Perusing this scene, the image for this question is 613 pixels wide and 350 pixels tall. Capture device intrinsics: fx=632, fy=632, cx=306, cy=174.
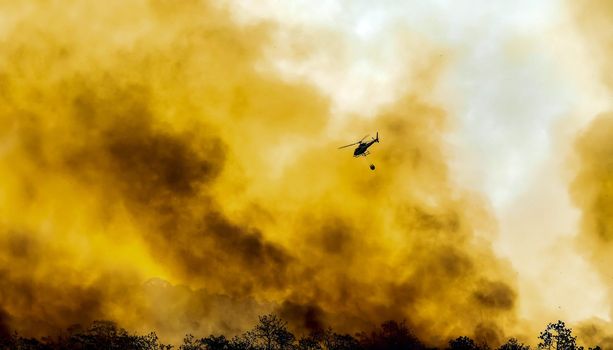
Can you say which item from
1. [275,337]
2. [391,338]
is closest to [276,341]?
[275,337]

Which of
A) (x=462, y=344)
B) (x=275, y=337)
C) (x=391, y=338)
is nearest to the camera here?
(x=462, y=344)

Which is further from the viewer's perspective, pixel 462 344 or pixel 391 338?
pixel 391 338

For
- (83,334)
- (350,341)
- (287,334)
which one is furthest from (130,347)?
(350,341)

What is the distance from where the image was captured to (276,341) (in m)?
152

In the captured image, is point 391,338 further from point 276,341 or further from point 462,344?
point 276,341

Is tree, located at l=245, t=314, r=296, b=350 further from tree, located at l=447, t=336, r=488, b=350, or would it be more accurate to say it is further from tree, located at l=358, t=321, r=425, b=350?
tree, located at l=447, t=336, r=488, b=350

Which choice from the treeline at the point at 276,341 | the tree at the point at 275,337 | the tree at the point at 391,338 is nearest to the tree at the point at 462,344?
the treeline at the point at 276,341

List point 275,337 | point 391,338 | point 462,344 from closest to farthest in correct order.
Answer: point 462,344, point 275,337, point 391,338

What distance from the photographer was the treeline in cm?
13988

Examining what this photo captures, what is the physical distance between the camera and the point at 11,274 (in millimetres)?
157625

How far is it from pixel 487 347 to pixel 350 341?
3805 cm

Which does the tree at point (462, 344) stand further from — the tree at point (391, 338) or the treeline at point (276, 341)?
the tree at point (391, 338)

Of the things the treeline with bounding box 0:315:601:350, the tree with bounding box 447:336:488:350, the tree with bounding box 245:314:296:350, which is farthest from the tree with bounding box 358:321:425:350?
the tree with bounding box 245:314:296:350

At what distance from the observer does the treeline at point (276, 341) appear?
140m
